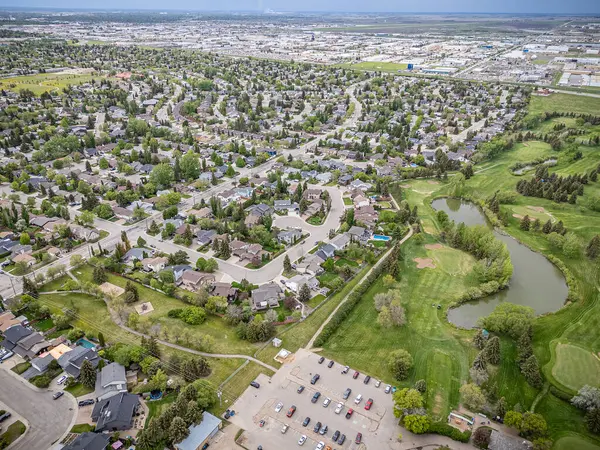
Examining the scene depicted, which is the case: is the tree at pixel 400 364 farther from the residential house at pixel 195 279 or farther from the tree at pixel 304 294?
the residential house at pixel 195 279

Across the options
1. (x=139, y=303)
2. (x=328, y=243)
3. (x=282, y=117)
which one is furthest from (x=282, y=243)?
(x=282, y=117)

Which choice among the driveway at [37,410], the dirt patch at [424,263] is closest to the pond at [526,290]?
the dirt patch at [424,263]

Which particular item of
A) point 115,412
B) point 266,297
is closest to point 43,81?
point 266,297

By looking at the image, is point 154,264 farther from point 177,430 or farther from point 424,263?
point 424,263

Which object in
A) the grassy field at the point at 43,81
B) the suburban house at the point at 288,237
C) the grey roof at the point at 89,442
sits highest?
the grassy field at the point at 43,81

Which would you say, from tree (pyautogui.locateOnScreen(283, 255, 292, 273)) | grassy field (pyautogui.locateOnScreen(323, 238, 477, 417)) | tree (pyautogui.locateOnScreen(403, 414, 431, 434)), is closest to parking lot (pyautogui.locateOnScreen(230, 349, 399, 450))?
tree (pyautogui.locateOnScreen(403, 414, 431, 434))

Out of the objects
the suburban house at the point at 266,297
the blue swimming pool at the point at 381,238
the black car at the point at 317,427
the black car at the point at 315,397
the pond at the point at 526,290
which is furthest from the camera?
the blue swimming pool at the point at 381,238

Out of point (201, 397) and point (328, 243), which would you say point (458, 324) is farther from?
point (201, 397)
